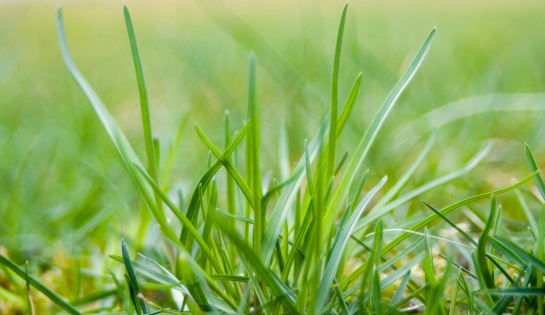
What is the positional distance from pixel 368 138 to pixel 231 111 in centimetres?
62

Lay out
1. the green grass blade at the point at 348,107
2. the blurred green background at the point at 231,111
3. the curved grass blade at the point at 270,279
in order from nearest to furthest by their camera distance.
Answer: the curved grass blade at the point at 270,279 → the green grass blade at the point at 348,107 → the blurred green background at the point at 231,111

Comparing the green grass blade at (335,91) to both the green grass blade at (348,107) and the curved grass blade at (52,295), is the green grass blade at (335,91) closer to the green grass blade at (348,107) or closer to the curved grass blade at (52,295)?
the green grass blade at (348,107)

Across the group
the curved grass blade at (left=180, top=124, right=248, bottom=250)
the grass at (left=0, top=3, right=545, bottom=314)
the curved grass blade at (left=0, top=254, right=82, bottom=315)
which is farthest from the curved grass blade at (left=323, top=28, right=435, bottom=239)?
the curved grass blade at (left=0, top=254, right=82, bottom=315)

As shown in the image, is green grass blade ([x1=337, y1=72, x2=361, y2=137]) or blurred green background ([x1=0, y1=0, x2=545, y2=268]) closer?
green grass blade ([x1=337, y1=72, x2=361, y2=137])

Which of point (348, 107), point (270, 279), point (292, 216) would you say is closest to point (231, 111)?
point (292, 216)

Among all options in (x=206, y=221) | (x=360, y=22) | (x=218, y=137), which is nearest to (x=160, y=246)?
(x=206, y=221)

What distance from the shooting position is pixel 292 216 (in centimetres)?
60

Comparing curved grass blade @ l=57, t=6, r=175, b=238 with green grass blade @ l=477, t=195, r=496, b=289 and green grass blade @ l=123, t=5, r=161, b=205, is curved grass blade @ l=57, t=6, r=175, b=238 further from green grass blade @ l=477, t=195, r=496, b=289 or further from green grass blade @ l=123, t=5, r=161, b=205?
green grass blade @ l=477, t=195, r=496, b=289

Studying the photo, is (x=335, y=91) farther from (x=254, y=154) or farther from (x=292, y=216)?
(x=292, y=216)

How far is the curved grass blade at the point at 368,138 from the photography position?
470 millimetres

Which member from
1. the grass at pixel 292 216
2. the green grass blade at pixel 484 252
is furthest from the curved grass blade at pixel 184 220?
the green grass blade at pixel 484 252

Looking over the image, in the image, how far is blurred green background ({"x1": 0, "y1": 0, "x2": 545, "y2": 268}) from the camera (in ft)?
2.60

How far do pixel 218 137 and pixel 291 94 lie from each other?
20cm

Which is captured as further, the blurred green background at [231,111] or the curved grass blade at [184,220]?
the blurred green background at [231,111]
